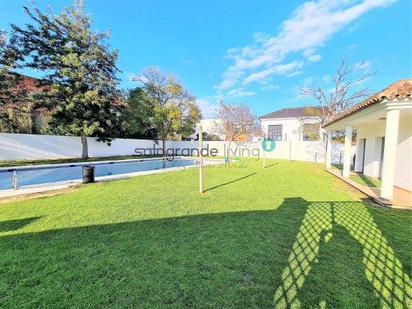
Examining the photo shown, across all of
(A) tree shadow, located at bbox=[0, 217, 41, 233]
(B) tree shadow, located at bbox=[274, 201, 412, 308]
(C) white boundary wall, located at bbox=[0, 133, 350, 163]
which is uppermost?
(C) white boundary wall, located at bbox=[0, 133, 350, 163]

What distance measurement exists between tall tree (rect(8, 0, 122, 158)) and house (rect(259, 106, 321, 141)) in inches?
868

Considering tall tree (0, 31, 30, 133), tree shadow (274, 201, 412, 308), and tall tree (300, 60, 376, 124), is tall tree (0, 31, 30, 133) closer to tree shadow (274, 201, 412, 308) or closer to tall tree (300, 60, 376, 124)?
tree shadow (274, 201, 412, 308)

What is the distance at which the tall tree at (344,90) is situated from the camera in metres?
19.5

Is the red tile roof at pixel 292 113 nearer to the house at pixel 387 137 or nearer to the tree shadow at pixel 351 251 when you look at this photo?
the house at pixel 387 137

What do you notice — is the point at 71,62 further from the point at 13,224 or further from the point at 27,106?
the point at 13,224

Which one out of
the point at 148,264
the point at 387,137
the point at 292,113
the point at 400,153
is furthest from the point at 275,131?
the point at 148,264

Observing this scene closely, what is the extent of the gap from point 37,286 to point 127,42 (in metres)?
20.0

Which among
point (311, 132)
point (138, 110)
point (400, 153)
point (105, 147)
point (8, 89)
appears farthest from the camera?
point (311, 132)

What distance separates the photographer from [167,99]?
73.0 feet

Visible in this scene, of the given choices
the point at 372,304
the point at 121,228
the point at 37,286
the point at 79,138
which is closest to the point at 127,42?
the point at 79,138

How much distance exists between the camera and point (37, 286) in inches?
93.7

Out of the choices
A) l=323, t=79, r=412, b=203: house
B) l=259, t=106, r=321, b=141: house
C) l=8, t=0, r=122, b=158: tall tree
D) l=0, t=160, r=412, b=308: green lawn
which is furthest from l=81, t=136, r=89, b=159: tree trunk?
l=259, t=106, r=321, b=141: house

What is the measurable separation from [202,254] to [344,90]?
2362 centimetres

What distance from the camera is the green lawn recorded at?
2.26 m
